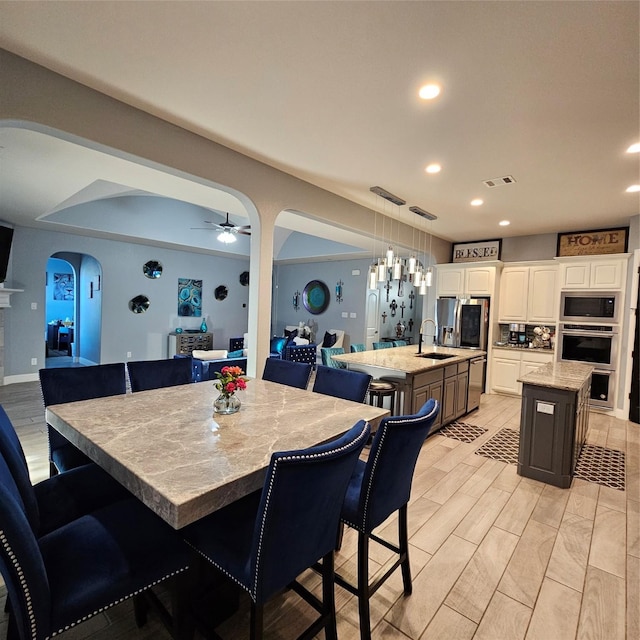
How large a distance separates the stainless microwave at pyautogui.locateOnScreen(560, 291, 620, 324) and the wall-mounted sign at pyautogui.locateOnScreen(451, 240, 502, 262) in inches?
58.3

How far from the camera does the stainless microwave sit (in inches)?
197

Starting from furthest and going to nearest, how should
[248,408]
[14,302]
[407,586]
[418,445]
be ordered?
[14,302], [248,408], [407,586], [418,445]

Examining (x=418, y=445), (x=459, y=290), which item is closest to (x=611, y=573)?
(x=418, y=445)

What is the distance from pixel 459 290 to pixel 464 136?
4.09 metres

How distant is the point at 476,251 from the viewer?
266 inches

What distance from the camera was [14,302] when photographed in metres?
6.09

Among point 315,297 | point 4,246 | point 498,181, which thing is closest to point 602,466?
A: point 498,181

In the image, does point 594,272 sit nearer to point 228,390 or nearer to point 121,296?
point 228,390

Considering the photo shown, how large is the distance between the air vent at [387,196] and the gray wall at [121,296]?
5659 mm

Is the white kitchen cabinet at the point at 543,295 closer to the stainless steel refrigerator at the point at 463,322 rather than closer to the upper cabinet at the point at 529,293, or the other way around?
the upper cabinet at the point at 529,293

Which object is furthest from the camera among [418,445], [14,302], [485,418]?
[14,302]

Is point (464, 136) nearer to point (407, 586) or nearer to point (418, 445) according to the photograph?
point (418, 445)

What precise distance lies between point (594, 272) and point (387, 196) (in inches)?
135

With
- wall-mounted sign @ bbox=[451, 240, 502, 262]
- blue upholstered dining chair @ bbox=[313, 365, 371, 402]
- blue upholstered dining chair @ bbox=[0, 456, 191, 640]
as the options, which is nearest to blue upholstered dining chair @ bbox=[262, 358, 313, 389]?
blue upholstered dining chair @ bbox=[313, 365, 371, 402]
